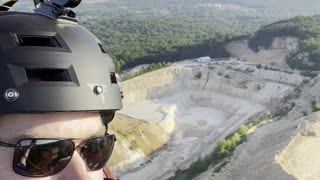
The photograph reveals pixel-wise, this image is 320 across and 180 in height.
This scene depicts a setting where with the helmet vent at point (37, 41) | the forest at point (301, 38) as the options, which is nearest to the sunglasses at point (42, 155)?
A: the helmet vent at point (37, 41)

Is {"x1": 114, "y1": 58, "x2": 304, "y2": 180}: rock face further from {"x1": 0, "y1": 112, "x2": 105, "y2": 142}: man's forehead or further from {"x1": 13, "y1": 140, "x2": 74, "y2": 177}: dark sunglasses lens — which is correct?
{"x1": 13, "y1": 140, "x2": 74, "y2": 177}: dark sunglasses lens

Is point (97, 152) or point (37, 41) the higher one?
point (37, 41)

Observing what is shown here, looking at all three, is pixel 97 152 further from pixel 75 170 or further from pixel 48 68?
pixel 48 68

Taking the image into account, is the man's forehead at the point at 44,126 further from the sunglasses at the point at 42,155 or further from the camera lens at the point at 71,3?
the camera lens at the point at 71,3

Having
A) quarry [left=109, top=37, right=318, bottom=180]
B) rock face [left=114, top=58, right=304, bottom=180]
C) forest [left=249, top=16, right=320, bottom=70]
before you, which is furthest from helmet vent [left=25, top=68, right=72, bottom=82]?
forest [left=249, top=16, right=320, bottom=70]

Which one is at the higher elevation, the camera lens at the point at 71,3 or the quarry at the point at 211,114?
the camera lens at the point at 71,3

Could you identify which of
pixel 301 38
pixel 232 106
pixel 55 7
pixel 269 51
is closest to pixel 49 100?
pixel 55 7

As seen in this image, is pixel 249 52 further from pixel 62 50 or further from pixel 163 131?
pixel 62 50

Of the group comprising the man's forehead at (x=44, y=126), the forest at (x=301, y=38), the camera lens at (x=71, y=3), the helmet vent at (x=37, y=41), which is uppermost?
the camera lens at (x=71, y=3)
